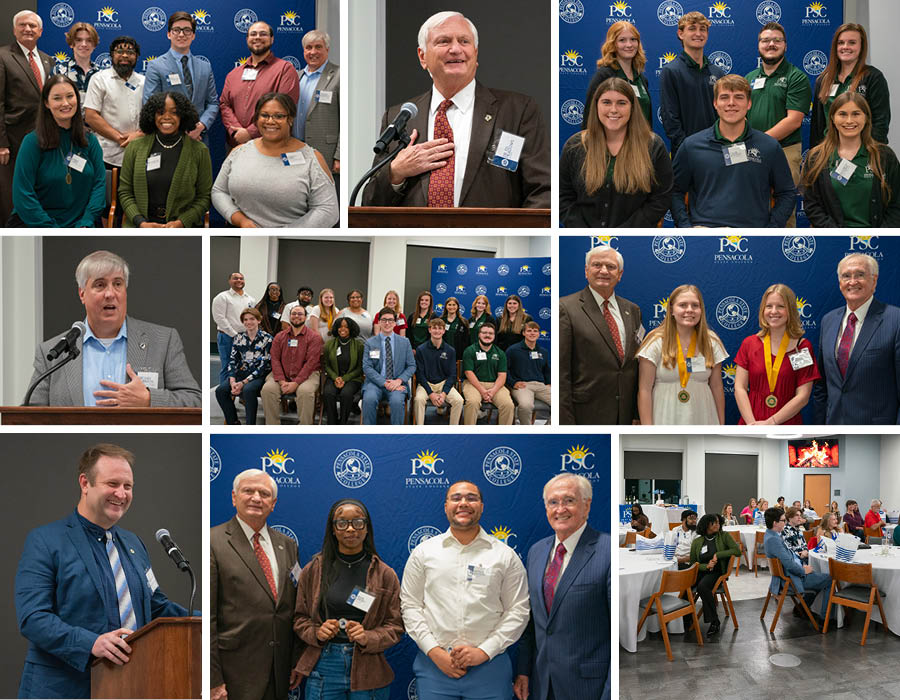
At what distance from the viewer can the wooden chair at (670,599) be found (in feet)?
11.5

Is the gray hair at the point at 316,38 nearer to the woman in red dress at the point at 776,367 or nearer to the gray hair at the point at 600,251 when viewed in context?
the gray hair at the point at 600,251

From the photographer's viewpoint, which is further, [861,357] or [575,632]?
[861,357]

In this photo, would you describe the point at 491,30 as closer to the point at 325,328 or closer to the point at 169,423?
the point at 325,328

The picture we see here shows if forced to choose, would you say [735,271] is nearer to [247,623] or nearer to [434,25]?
[434,25]

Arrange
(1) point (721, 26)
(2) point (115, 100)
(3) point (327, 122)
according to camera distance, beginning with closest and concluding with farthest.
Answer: (3) point (327, 122)
(2) point (115, 100)
(1) point (721, 26)

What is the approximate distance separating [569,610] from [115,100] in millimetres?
2930

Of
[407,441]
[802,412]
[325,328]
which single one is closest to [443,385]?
[407,441]

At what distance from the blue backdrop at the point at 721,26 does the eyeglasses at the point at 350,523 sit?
220 cm

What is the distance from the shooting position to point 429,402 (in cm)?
355

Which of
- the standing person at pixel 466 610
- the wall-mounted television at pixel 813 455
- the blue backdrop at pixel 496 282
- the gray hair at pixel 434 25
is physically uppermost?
the gray hair at pixel 434 25

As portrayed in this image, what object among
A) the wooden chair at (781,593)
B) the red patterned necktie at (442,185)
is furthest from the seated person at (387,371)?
the wooden chair at (781,593)

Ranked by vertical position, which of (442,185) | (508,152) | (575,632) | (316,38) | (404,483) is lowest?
(575,632)

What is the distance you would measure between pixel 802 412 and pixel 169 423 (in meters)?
2.60

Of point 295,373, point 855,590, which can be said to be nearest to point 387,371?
point 295,373
